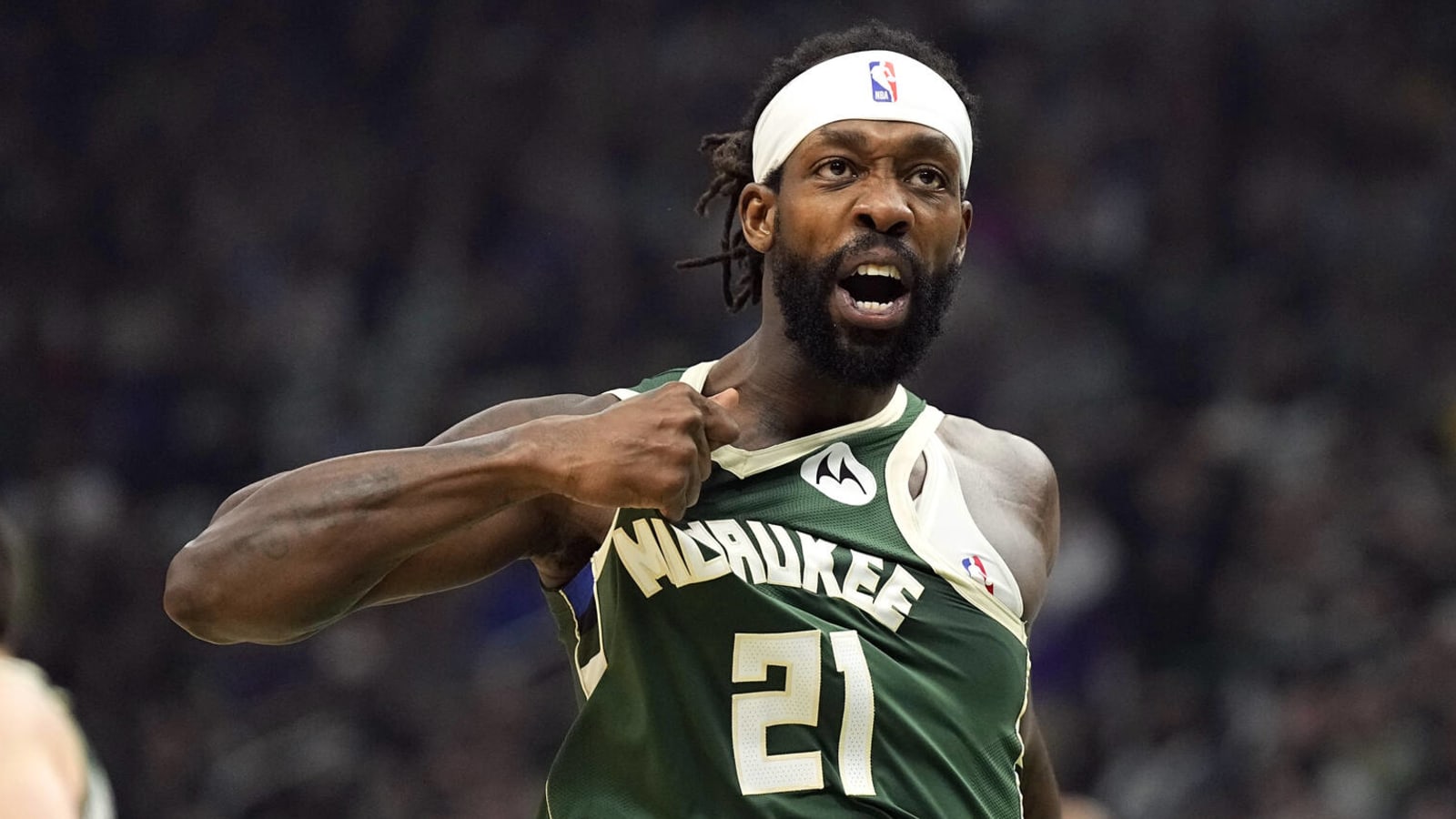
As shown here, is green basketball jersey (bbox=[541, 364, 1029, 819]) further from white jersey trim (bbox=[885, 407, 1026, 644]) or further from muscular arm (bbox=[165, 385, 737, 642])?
muscular arm (bbox=[165, 385, 737, 642])

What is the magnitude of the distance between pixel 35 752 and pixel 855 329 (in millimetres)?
1783

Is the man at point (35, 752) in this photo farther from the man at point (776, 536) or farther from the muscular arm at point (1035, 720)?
the muscular arm at point (1035, 720)

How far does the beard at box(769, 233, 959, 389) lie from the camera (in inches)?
146

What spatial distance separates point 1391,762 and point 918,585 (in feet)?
18.7

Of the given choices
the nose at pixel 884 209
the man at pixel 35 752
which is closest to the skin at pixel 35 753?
the man at pixel 35 752

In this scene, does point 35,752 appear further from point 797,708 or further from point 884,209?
point 884,209

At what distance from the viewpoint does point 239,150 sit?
11031 mm

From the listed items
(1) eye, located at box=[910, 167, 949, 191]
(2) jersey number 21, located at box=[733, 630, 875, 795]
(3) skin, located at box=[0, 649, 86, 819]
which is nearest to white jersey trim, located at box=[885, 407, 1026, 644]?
(2) jersey number 21, located at box=[733, 630, 875, 795]

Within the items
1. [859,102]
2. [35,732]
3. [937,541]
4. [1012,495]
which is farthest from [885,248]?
[35,732]

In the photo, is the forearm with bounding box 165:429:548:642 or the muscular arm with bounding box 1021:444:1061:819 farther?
the muscular arm with bounding box 1021:444:1061:819

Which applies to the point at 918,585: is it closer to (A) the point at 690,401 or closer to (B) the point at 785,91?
(A) the point at 690,401

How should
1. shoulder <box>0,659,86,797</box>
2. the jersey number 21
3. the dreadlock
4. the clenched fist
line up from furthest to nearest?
the dreadlock → shoulder <box>0,659,86,797</box> → the jersey number 21 → the clenched fist

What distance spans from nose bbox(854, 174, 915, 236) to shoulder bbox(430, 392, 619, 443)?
570 mm

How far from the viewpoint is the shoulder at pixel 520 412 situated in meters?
3.62
